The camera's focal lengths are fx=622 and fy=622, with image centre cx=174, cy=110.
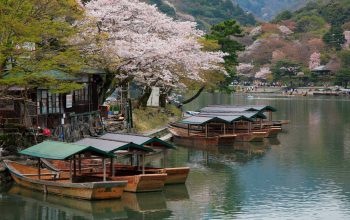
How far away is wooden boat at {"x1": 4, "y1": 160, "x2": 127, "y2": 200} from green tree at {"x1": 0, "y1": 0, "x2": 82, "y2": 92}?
12.6 ft

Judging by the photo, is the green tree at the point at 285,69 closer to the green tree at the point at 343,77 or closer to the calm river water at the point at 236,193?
the green tree at the point at 343,77

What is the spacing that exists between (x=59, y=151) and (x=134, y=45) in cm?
1586

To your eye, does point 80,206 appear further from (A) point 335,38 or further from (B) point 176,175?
(A) point 335,38

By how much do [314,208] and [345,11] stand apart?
13000 cm

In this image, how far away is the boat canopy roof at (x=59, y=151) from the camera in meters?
23.0

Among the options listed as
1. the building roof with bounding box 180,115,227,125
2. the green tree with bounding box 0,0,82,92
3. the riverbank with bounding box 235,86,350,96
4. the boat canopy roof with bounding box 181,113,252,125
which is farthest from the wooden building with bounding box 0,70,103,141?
the riverbank with bounding box 235,86,350,96

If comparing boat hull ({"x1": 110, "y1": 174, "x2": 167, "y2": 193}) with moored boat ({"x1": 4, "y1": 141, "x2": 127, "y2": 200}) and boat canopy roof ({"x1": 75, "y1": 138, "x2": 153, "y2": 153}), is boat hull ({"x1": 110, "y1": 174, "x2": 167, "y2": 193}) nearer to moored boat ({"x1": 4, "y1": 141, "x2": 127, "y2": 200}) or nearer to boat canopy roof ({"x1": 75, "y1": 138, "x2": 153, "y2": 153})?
moored boat ({"x1": 4, "y1": 141, "x2": 127, "y2": 200})

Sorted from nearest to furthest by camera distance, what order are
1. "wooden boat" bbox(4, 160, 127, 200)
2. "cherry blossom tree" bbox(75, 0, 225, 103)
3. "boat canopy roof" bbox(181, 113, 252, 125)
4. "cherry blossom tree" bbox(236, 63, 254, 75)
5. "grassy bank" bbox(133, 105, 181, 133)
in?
"wooden boat" bbox(4, 160, 127, 200) < "cherry blossom tree" bbox(75, 0, 225, 103) < "boat canopy roof" bbox(181, 113, 252, 125) < "grassy bank" bbox(133, 105, 181, 133) < "cherry blossom tree" bbox(236, 63, 254, 75)

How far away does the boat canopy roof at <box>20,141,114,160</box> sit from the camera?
2298cm

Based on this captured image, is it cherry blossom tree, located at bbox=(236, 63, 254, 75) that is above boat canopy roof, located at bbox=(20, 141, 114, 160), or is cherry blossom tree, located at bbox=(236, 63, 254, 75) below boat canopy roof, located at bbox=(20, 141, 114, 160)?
above

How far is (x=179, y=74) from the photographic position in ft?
153

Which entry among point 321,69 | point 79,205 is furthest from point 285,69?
point 79,205

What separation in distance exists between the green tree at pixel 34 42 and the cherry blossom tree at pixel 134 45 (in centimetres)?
272

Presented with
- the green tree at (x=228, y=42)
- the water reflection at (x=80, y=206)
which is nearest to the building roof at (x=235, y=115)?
the green tree at (x=228, y=42)
